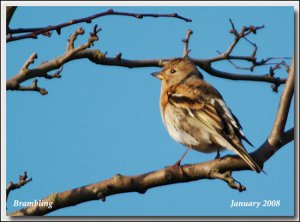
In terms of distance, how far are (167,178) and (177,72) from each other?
2.47 metres

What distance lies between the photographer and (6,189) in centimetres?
419

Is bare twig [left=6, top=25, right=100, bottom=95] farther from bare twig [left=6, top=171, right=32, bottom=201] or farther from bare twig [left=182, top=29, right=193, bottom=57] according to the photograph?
bare twig [left=182, top=29, right=193, bottom=57]

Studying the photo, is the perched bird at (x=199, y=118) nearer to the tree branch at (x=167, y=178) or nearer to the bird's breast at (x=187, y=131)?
the bird's breast at (x=187, y=131)

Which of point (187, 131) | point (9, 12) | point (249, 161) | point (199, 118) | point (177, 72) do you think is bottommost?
point (249, 161)

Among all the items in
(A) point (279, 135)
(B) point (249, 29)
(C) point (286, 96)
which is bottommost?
(A) point (279, 135)

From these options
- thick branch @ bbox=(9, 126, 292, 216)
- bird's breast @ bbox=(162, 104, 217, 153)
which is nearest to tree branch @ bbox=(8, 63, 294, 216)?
thick branch @ bbox=(9, 126, 292, 216)

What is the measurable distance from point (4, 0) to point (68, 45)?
3.37 ft

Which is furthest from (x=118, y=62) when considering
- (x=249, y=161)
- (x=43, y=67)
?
(x=249, y=161)

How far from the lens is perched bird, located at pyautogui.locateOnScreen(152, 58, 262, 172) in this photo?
5102 mm

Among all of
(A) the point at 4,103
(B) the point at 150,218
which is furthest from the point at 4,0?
→ (B) the point at 150,218

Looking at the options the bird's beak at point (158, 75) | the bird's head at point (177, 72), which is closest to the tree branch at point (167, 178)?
the bird's head at point (177, 72)

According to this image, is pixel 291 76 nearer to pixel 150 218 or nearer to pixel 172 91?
pixel 150 218

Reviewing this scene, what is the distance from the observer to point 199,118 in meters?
5.33

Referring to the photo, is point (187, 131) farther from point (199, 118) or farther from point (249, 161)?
point (249, 161)
